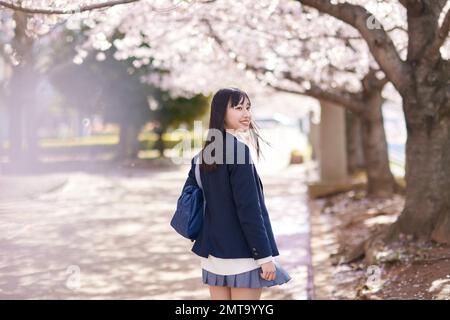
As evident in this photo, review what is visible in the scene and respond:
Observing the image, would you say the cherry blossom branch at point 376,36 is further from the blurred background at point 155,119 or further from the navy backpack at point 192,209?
the navy backpack at point 192,209

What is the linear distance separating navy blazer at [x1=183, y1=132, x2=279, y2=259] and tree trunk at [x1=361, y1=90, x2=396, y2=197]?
40.4ft

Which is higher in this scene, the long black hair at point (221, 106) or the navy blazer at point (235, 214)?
the long black hair at point (221, 106)

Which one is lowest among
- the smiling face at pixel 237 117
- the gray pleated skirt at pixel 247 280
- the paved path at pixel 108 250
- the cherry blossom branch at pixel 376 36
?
the paved path at pixel 108 250

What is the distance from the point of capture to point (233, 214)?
3826mm

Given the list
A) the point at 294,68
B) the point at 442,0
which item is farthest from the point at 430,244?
the point at 294,68

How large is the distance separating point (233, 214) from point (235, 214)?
11 millimetres

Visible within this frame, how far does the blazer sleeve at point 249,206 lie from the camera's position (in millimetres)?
3717

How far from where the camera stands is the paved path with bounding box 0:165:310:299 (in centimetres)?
730

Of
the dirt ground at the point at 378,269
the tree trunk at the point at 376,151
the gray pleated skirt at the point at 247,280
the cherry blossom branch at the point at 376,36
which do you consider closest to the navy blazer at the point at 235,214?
the gray pleated skirt at the point at 247,280

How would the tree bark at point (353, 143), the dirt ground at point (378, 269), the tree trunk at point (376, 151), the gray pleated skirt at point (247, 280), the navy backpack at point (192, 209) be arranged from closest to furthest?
the gray pleated skirt at point (247, 280), the navy backpack at point (192, 209), the dirt ground at point (378, 269), the tree trunk at point (376, 151), the tree bark at point (353, 143)

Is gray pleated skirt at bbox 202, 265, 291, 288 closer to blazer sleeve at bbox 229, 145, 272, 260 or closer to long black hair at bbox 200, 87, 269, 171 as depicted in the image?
blazer sleeve at bbox 229, 145, 272, 260

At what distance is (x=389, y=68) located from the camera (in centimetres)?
771
